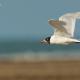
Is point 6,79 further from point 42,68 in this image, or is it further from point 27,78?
point 42,68

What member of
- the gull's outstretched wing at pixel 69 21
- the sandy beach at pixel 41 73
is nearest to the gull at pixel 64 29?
the gull's outstretched wing at pixel 69 21

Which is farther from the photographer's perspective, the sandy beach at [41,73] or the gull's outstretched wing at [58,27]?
the sandy beach at [41,73]

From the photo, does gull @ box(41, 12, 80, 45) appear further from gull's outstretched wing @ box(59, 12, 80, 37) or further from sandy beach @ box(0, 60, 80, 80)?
sandy beach @ box(0, 60, 80, 80)

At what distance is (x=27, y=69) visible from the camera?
18812 millimetres

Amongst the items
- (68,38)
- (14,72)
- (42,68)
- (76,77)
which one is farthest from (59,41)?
(42,68)

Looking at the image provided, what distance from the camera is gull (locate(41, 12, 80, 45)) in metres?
9.09

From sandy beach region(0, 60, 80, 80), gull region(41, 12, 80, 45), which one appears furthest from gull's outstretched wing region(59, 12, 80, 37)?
sandy beach region(0, 60, 80, 80)

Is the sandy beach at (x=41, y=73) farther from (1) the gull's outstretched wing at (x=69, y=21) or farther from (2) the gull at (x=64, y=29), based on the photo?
(1) the gull's outstretched wing at (x=69, y=21)

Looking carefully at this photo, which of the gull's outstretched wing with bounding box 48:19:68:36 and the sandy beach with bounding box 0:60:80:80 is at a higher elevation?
the gull's outstretched wing with bounding box 48:19:68:36

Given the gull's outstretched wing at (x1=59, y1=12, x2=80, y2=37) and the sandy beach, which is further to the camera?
the sandy beach

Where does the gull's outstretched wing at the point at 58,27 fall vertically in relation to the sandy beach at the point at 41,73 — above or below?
above

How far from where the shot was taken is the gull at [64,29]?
29.8ft

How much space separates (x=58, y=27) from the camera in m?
9.41

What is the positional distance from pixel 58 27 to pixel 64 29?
0.55 feet
